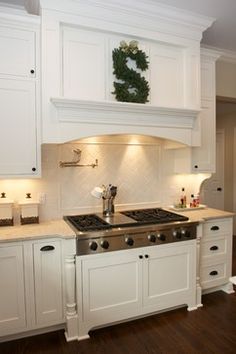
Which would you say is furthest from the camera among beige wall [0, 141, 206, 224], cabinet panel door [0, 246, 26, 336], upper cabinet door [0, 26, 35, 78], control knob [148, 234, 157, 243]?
beige wall [0, 141, 206, 224]

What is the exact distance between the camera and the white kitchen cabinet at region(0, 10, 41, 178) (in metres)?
2.23

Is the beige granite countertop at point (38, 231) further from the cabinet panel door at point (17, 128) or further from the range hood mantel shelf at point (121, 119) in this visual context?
the range hood mantel shelf at point (121, 119)

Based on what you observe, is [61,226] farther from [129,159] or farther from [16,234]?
[129,159]

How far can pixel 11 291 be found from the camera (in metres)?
2.13

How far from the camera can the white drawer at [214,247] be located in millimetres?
2871

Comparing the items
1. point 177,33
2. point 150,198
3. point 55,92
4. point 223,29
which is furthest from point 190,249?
point 223,29

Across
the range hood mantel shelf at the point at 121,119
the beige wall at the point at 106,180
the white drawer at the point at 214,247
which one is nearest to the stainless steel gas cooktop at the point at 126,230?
the beige wall at the point at 106,180

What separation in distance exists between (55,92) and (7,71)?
430 millimetres

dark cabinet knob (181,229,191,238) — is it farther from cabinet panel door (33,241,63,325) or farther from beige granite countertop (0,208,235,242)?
cabinet panel door (33,241,63,325)

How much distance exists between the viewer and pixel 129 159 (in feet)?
10.1

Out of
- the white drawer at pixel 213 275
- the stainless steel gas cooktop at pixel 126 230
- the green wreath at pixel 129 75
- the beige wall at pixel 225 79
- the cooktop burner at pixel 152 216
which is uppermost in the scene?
the beige wall at pixel 225 79

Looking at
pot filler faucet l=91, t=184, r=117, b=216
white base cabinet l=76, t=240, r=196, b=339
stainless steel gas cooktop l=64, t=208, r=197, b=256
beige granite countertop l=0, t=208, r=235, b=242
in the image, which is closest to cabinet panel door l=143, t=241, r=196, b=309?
white base cabinet l=76, t=240, r=196, b=339

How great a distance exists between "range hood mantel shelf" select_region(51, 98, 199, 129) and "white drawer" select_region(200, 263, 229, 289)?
1603 mm

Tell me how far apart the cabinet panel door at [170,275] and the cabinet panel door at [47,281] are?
2.64ft
